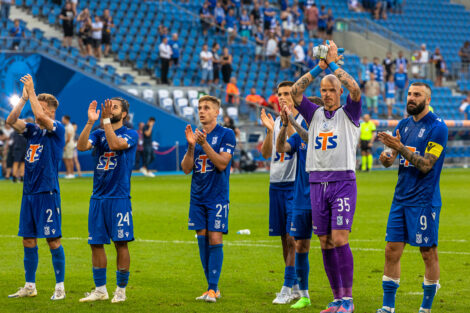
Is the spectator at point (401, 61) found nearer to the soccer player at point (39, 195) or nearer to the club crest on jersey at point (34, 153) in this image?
the soccer player at point (39, 195)

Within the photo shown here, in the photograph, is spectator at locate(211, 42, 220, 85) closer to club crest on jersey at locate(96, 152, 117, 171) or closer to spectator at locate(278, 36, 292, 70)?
spectator at locate(278, 36, 292, 70)

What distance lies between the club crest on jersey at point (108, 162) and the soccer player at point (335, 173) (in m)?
2.16

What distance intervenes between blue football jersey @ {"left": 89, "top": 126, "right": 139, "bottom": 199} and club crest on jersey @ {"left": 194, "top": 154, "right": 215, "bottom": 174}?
767 mm

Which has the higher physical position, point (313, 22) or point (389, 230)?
point (313, 22)

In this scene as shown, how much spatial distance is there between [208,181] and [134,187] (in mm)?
15742

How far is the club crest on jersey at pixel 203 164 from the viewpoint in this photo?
29.4 ft

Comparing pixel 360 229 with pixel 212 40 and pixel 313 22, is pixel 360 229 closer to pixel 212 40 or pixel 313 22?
pixel 212 40

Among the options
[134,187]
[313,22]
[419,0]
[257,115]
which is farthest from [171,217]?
[419,0]

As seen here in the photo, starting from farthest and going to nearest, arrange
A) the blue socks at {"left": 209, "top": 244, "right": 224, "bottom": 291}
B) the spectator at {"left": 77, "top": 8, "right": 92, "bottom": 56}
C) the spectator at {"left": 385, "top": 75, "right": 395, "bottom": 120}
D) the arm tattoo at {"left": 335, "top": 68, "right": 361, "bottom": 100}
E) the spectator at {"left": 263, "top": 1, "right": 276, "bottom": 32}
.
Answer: the spectator at {"left": 263, "top": 1, "right": 276, "bottom": 32}, the spectator at {"left": 385, "top": 75, "right": 395, "bottom": 120}, the spectator at {"left": 77, "top": 8, "right": 92, "bottom": 56}, the blue socks at {"left": 209, "top": 244, "right": 224, "bottom": 291}, the arm tattoo at {"left": 335, "top": 68, "right": 361, "bottom": 100}

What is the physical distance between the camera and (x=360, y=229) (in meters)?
14.8

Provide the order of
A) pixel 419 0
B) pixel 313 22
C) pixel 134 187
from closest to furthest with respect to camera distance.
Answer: pixel 134 187 < pixel 313 22 < pixel 419 0

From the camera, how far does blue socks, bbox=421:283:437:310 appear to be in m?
7.65

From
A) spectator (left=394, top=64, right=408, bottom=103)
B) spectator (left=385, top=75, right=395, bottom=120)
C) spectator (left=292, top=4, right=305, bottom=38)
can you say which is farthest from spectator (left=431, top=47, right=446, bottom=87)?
spectator (left=292, top=4, right=305, bottom=38)

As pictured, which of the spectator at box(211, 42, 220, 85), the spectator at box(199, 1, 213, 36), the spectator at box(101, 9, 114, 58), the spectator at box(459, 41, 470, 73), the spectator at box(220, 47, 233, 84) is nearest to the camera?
the spectator at box(101, 9, 114, 58)
